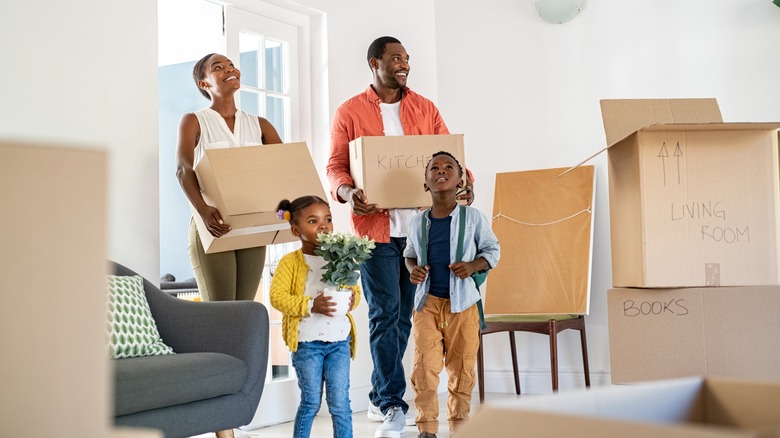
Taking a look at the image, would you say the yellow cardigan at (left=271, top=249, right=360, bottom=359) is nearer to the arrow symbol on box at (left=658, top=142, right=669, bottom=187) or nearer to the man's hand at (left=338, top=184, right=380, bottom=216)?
the man's hand at (left=338, top=184, right=380, bottom=216)

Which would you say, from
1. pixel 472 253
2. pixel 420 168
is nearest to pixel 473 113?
pixel 420 168

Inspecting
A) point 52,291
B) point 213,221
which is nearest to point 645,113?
point 213,221

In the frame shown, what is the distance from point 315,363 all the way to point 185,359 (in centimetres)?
42

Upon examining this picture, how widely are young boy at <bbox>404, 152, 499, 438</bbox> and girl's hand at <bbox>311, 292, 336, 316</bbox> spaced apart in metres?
0.48

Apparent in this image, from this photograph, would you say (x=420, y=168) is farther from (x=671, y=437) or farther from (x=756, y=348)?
(x=671, y=437)

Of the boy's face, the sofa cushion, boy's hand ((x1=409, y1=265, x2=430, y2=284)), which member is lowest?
the sofa cushion

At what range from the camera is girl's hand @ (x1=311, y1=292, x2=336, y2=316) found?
2.54m

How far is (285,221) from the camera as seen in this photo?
294 cm

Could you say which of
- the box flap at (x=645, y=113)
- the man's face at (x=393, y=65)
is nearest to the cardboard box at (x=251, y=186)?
the man's face at (x=393, y=65)

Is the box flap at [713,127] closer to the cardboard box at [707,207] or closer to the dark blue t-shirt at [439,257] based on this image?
the cardboard box at [707,207]

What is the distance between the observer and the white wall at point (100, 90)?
2695mm

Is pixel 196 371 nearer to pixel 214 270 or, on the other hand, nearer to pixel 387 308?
pixel 214 270

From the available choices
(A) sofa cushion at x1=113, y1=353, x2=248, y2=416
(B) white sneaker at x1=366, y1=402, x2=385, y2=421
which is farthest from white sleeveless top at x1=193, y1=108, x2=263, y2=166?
(B) white sneaker at x1=366, y1=402, x2=385, y2=421

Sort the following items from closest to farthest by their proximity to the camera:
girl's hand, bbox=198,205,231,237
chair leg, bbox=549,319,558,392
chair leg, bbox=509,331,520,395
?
girl's hand, bbox=198,205,231,237
chair leg, bbox=549,319,558,392
chair leg, bbox=509,331,520,395
